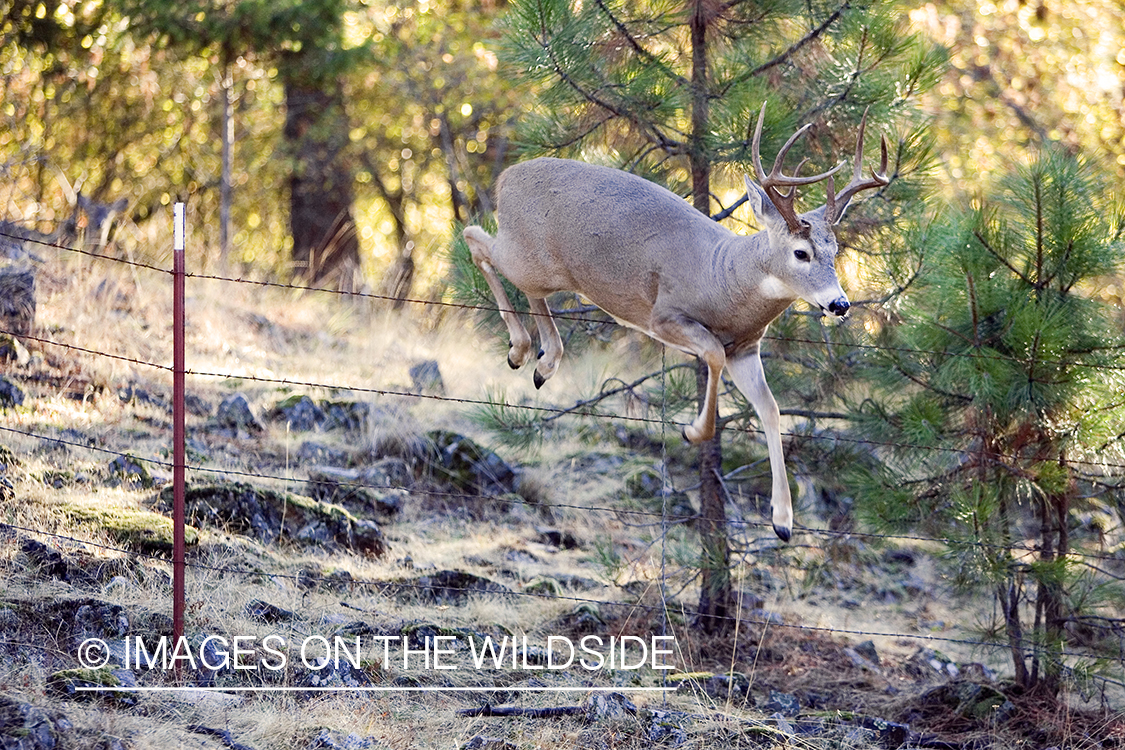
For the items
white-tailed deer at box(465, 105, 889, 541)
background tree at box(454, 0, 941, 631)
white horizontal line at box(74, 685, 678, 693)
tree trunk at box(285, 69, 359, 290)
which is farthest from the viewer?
tree trunk at box(285, 69, 359, 290)

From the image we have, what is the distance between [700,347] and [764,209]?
644mm

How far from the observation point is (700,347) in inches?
206

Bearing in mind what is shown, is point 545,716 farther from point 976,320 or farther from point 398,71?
point 398,71

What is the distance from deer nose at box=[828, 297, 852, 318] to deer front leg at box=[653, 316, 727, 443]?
0.66m

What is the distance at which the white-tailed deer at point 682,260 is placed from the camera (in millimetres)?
4992

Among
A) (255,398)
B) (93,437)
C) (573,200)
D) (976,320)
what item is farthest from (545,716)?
(255,398)

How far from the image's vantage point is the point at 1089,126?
608 inches

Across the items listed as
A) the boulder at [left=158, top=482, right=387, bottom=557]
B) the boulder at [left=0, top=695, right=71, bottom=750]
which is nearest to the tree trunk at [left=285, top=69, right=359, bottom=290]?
the boulder at [left=158, top=482, right=387, bottom=557]

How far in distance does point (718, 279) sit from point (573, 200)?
2.84 feet

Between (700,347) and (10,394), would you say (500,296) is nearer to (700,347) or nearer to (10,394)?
(700,347)

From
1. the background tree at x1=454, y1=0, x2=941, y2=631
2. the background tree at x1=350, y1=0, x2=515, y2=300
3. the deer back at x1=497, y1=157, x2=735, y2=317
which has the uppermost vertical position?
the background tree at x1=350, y1=0, x2=515, y2=300

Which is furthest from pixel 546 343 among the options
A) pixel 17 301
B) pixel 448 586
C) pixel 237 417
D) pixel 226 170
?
pixel 226 170

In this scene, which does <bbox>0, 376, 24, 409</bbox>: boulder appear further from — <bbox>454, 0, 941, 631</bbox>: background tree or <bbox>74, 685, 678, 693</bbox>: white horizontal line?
<bbox>454, 0, 941, 631</bbox>: background tree

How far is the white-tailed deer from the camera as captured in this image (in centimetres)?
499
